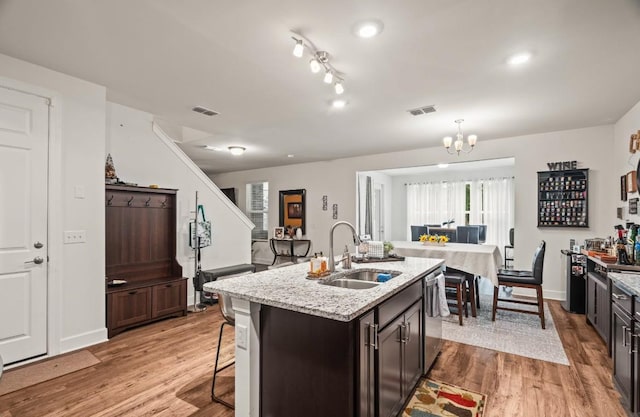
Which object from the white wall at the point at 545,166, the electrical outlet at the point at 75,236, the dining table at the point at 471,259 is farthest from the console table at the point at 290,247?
the electrical outlet at the point at 75,236

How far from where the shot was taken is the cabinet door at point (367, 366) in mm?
1548

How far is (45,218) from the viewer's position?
2.91 m

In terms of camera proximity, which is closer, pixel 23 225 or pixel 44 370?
pixel 44 370

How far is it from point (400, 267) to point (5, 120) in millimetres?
3480

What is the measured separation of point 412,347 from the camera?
2.23 m

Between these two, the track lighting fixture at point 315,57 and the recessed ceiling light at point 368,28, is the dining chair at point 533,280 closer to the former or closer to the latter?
the track lighting fixture at point 315,57

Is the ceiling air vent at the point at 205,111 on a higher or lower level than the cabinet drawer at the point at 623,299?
higher

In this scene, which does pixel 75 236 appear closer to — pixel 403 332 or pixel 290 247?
pixel 403 332

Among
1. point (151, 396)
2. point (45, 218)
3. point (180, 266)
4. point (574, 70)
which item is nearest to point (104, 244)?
point (45, 218)

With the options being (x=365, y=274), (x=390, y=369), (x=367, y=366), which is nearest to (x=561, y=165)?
(x=365, y=274)

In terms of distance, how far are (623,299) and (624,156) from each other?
306 centimetres

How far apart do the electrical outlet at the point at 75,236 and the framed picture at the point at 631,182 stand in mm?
5786

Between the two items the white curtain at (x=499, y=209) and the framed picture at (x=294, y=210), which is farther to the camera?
the framed picture at (x=294, y=210)

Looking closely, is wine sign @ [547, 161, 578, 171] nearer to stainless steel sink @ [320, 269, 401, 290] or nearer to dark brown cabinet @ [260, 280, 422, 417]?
stainless steel sink @ [320, 269, 401, 290]
